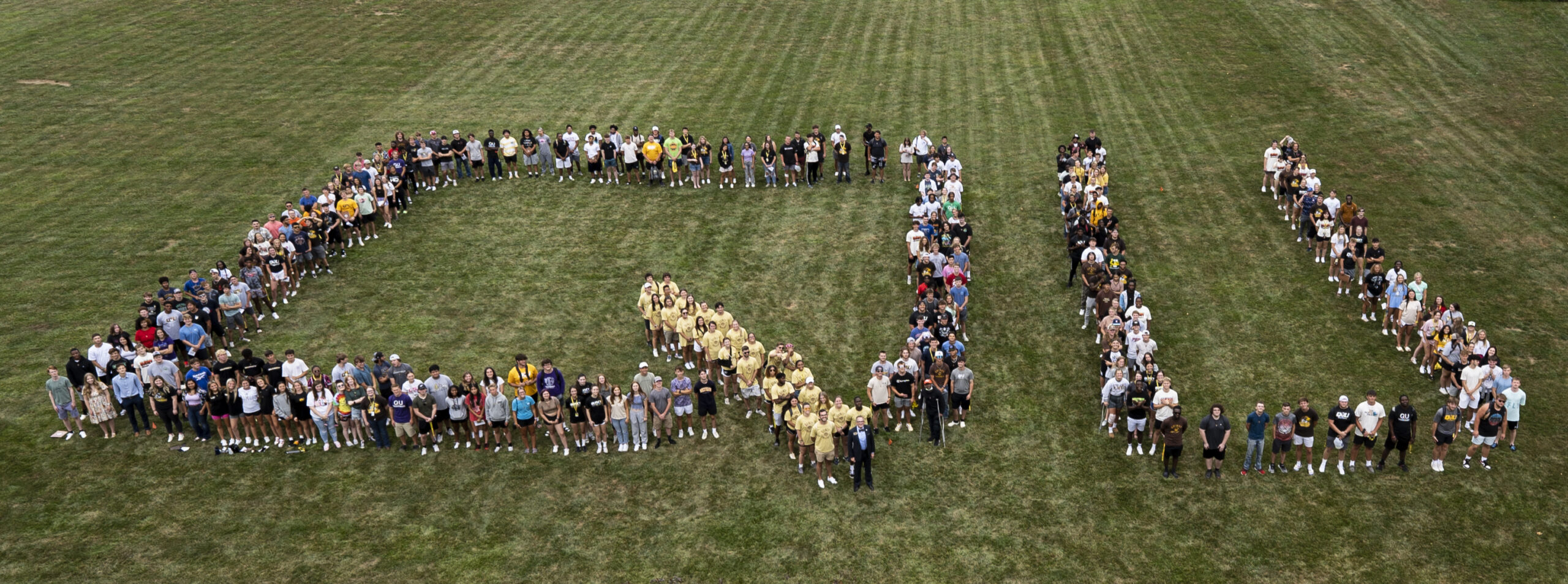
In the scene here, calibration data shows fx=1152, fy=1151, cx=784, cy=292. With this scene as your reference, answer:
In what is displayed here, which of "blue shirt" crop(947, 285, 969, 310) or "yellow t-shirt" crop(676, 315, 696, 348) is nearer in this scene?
"yellow t-shirt" crop(676, 315, 696, 348)

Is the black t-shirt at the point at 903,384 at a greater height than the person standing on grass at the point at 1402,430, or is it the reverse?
the black t-shirt at the point at 903,384

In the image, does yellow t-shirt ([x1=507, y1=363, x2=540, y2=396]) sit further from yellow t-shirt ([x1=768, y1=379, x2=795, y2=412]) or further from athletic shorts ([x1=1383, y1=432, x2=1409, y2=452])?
athletic shorts ([x1=1383, y1=432, x2=1409, y2=452])

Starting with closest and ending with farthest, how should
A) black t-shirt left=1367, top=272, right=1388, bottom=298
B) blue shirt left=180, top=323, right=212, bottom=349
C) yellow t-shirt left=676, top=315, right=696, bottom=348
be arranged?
blue shirt left=180, top=323, right=212, bottom=349, yellow t-shirt left=676, top=315, right=696, bottom=348, black t-shirt left=1367, top=272, right=1388, bottom=298

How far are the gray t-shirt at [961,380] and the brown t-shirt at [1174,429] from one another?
3365mm

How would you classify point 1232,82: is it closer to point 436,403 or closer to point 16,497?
point 436,403

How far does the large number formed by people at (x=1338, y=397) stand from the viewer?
61.4 feet

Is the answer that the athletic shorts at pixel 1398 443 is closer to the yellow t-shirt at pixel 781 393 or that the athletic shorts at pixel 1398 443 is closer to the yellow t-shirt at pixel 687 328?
the yellow t-shirt at pixel 781 393

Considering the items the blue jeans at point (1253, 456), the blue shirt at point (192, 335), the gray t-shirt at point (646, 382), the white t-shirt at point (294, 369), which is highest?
the blue shirt at point (192, 335)

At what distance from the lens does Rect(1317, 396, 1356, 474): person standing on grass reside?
736 inches

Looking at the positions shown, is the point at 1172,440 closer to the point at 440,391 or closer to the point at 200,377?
the point at 440,391

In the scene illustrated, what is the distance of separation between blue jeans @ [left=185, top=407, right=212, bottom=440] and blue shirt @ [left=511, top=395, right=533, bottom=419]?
18.4ft

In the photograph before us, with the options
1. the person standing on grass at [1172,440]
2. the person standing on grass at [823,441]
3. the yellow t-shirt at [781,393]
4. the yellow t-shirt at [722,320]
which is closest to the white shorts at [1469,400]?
the person standing on grass at [1172,440]

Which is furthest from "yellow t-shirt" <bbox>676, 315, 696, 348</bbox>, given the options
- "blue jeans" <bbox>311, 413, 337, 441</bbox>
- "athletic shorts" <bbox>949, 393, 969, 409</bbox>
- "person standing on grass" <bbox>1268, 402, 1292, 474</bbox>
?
"person standing on grass" <bbox>1268, 402, 1292, 474</bbox>

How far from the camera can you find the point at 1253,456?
62.3ft
